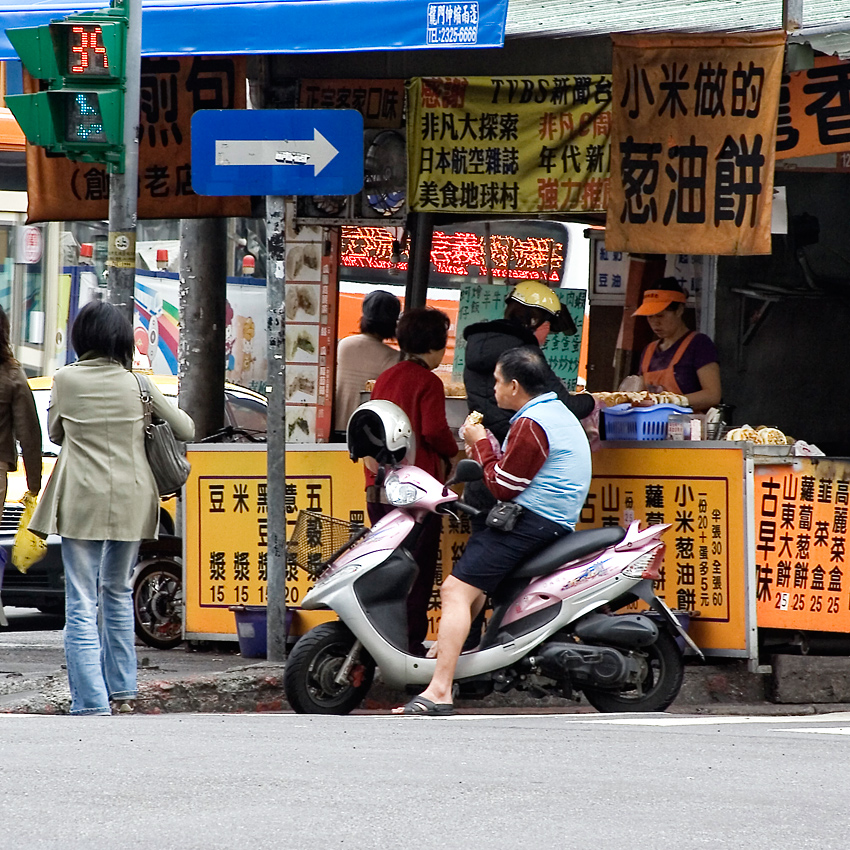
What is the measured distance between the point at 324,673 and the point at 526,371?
1.67 meters

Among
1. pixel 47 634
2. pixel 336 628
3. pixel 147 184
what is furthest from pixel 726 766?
pixel 47 634

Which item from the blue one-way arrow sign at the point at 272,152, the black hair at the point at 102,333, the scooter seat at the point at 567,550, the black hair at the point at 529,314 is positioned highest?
the blue one-way arrow sign at the point at 272,152

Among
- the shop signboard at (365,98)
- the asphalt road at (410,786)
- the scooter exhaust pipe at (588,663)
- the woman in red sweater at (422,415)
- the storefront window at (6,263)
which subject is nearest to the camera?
the asphalt road at (410,786)

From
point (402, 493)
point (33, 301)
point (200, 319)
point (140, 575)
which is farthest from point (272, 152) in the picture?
point (33, 301)

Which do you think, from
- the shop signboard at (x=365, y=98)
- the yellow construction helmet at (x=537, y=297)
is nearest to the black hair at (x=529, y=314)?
the yellow construction helmet at (x=537, y=297)

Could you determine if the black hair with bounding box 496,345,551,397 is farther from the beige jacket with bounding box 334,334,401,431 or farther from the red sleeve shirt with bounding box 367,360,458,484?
the beige jacket with bounding box 334,334,401,431

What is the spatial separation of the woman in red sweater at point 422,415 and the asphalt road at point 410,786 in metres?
1.43

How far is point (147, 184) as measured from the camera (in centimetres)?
1062

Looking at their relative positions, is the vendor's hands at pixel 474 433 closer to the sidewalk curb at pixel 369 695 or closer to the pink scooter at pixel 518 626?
the pink scooter at pixel 518 626

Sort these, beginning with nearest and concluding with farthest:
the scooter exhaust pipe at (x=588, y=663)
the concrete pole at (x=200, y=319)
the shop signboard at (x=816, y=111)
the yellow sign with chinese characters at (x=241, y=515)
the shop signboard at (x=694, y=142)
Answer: the scooter exhaust pipe at (x=588, y=663)
the shop signboard at (x=694, y=142)
the shop signboard at (x=816, y=111)
the yellow sign with chinese characters at (x=241, y=515)
the concrete pole at (x=200, y=319)

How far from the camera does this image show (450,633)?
741 cm

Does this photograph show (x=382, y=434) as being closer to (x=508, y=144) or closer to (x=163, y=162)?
(x=508, y=144)

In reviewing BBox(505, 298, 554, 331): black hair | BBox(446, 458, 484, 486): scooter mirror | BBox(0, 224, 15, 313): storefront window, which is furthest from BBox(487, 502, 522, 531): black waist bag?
BBox(0, 224, 15, 313): storefront window

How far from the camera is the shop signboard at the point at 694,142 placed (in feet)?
27.5
